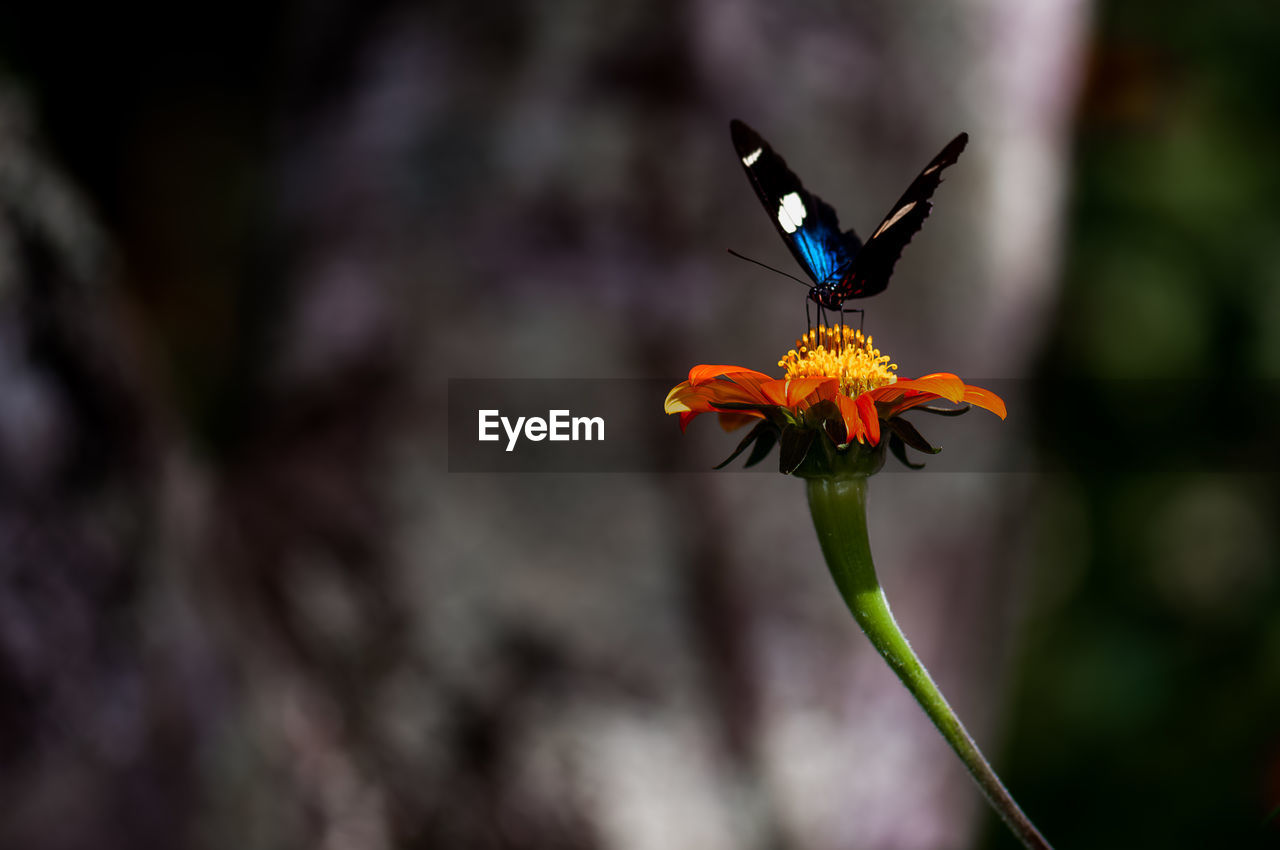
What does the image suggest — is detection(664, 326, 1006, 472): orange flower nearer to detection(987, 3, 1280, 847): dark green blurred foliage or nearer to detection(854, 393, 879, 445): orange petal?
detection(854, 393, 879, 445): orange petal

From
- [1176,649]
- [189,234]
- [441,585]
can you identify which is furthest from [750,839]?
[189,234]

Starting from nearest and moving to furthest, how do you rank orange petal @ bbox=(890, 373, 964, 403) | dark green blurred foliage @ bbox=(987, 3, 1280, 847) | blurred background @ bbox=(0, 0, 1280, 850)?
orange petal @ bbox=(890, 373, 964, 403) → blurred background @ bbox=(0, 0, 1280, 850) → dark green blurred foliage @ bbox=(987, 3, 1280, 847)

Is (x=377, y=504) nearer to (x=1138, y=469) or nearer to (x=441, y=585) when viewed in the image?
(x=441, y=585)

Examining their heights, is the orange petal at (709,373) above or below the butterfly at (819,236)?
below

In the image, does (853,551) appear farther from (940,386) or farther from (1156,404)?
(1156,404)

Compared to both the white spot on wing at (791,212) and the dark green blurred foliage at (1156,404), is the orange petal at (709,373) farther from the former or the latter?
the dark green blurred foliage at (1156,404)

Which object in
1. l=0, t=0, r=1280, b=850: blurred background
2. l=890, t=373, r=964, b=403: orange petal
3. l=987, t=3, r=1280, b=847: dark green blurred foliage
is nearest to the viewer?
l=890, t=373, r=964, b=403: orange petal

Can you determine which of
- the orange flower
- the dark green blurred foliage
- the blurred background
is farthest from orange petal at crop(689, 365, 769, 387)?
the dark green blurred foliage

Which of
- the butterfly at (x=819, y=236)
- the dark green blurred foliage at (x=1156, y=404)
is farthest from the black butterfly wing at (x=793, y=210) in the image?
the dark green blurred foliage at (x=1156, y=404)
